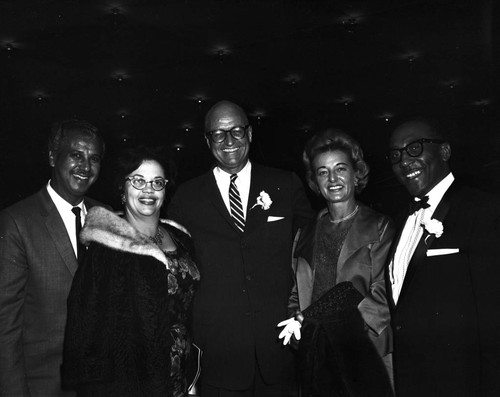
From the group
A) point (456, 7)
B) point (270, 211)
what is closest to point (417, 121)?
point (270, 211)

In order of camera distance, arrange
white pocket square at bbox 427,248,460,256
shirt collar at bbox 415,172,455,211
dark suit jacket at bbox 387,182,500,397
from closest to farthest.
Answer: dark suit jacket at bbox 387,182,500,397, white pocket square at bbox 427,248,460,256, shirt collar at bbox 415,172,455,211

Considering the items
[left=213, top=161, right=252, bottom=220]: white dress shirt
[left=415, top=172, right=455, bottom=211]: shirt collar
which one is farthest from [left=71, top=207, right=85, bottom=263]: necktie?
[left=415, top=172, right=455, bottom=211]: shirt collar

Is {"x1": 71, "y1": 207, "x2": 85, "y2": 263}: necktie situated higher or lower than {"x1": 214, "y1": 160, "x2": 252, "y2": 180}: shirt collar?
→ lower

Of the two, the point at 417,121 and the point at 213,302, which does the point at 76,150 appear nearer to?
the point at 213,302

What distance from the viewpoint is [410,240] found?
3123 millimetres

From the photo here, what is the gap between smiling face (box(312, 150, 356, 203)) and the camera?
11.0ft

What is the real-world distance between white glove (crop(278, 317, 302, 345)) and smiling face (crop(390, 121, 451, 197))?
105 cm

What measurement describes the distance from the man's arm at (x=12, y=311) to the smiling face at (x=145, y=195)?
646 millimetres

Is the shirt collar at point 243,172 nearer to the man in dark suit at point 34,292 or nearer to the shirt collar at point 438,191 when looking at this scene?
the man in dark suit at point 34,292

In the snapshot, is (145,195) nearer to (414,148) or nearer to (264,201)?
(264,201)

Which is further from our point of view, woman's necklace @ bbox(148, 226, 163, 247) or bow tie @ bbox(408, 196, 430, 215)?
woman's necklace @ bbox(148, 226, 163, 247)

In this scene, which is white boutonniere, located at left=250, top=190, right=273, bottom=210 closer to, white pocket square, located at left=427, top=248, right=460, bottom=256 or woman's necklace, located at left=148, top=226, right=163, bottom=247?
woman's necklace, located at left=148, top=226, right=163, bottom=247

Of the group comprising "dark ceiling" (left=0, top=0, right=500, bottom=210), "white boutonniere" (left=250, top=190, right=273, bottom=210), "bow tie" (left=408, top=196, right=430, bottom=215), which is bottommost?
"bow tie" (left=408, top=196, right=430, bottom=215)

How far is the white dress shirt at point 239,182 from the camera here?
3662mm
